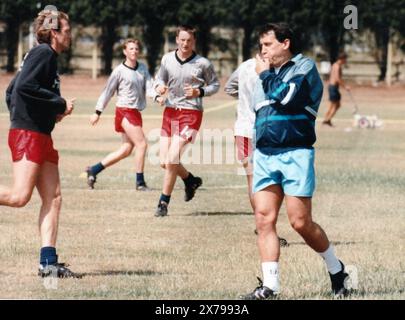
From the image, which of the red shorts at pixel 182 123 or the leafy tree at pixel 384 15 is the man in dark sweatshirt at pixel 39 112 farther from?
the leafy tree at pixel 384 15

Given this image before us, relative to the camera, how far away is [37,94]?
9.98 metres

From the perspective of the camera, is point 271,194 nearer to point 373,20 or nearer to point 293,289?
point 293,289

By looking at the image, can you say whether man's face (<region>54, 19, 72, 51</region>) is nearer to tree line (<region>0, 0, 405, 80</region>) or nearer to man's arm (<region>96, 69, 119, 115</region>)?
man's arm (<region>96, 69, 119, 115</region>)

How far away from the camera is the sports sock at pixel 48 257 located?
10.3 m

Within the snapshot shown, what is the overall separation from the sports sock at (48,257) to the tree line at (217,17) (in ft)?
175

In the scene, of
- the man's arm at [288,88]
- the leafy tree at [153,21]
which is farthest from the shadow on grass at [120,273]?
the leafy tree at [153,21]

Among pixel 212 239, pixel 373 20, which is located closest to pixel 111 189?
pixel 212 239

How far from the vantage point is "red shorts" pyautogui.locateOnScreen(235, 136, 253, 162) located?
43.7 feet

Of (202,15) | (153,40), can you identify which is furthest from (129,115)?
(153,40)

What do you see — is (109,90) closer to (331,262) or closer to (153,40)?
(331,262)

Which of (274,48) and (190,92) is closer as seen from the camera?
(274,48)

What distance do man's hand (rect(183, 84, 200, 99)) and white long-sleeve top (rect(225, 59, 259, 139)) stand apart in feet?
3.74

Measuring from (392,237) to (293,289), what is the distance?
379 cm

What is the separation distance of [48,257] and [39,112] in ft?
3.78
